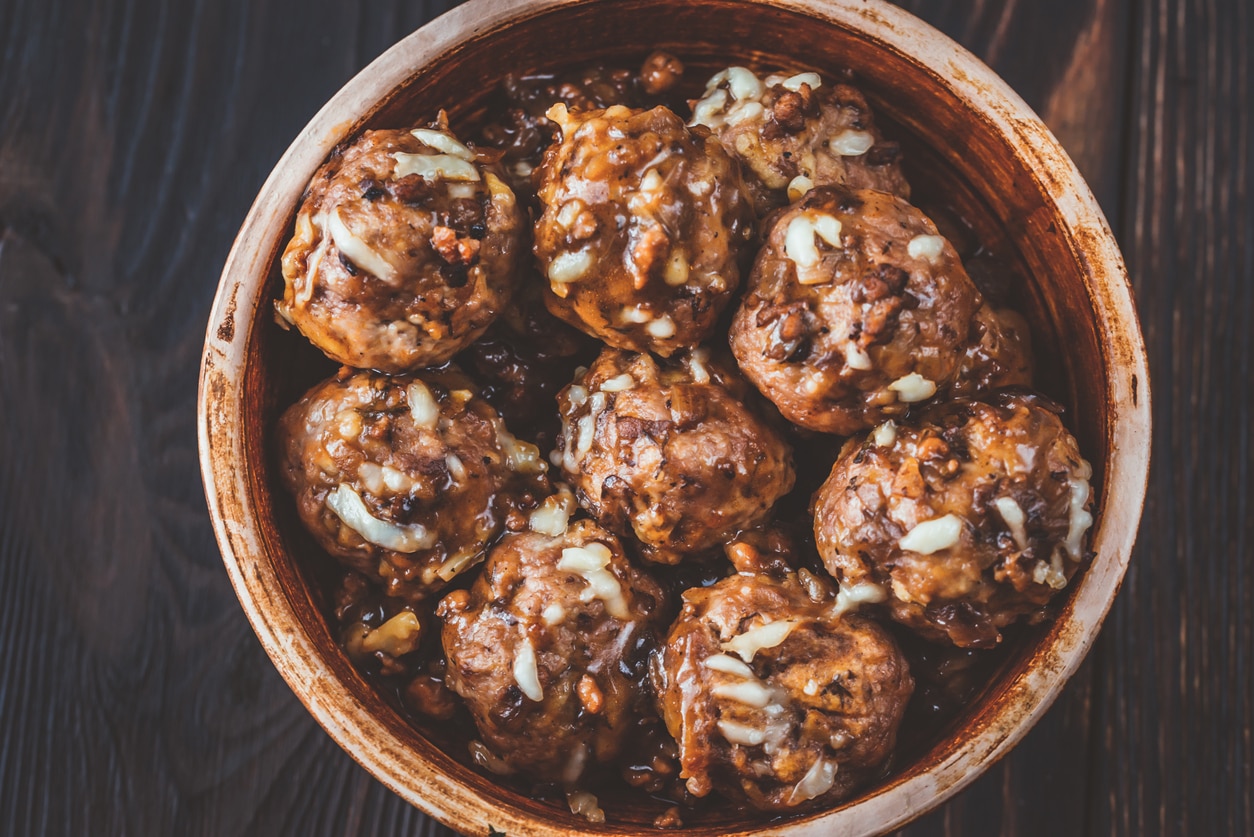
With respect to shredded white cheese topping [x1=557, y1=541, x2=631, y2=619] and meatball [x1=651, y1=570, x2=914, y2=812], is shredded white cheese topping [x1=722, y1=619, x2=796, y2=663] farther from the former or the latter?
shredded white cheese topping [x1=557, y1=541, x2=631, y2=619]

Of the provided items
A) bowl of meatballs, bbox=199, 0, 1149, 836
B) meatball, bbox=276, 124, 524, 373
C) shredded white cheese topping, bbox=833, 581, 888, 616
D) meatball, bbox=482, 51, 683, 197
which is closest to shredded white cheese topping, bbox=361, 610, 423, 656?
bowl of meatballs, bbox=199, 0, 1149, 836

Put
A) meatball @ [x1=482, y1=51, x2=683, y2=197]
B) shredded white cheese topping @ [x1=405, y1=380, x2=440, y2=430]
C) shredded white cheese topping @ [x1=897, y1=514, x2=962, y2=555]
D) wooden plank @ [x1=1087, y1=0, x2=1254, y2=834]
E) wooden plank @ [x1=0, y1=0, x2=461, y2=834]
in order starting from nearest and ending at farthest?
shredded white cheese topping @ [x1=897, y1=514, x2=962, y2=555]
shredded white cheese topping @ [x1=405, y1=380, x2=440, y2=430]
meatball @ [x1=482, y1=51, x2=683, y2=197]
wooden plank @ [x1=0, y1=0, x2=461, y2=834]
wooden plank @ [x1=1087, y1=0, x2=1254, y2=834]

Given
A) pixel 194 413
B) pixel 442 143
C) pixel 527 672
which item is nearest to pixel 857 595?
pixel 527 672

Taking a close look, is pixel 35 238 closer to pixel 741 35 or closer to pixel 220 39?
pixel 220 39

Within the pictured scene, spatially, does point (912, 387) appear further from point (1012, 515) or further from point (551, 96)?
point (551, 96)

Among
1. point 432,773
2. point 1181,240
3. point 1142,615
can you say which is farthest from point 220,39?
point 1142,615

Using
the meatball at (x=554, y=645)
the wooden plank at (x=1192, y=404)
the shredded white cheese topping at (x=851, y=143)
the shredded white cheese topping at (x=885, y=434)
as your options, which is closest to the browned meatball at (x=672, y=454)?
the meatball at (x=554, y=645)
